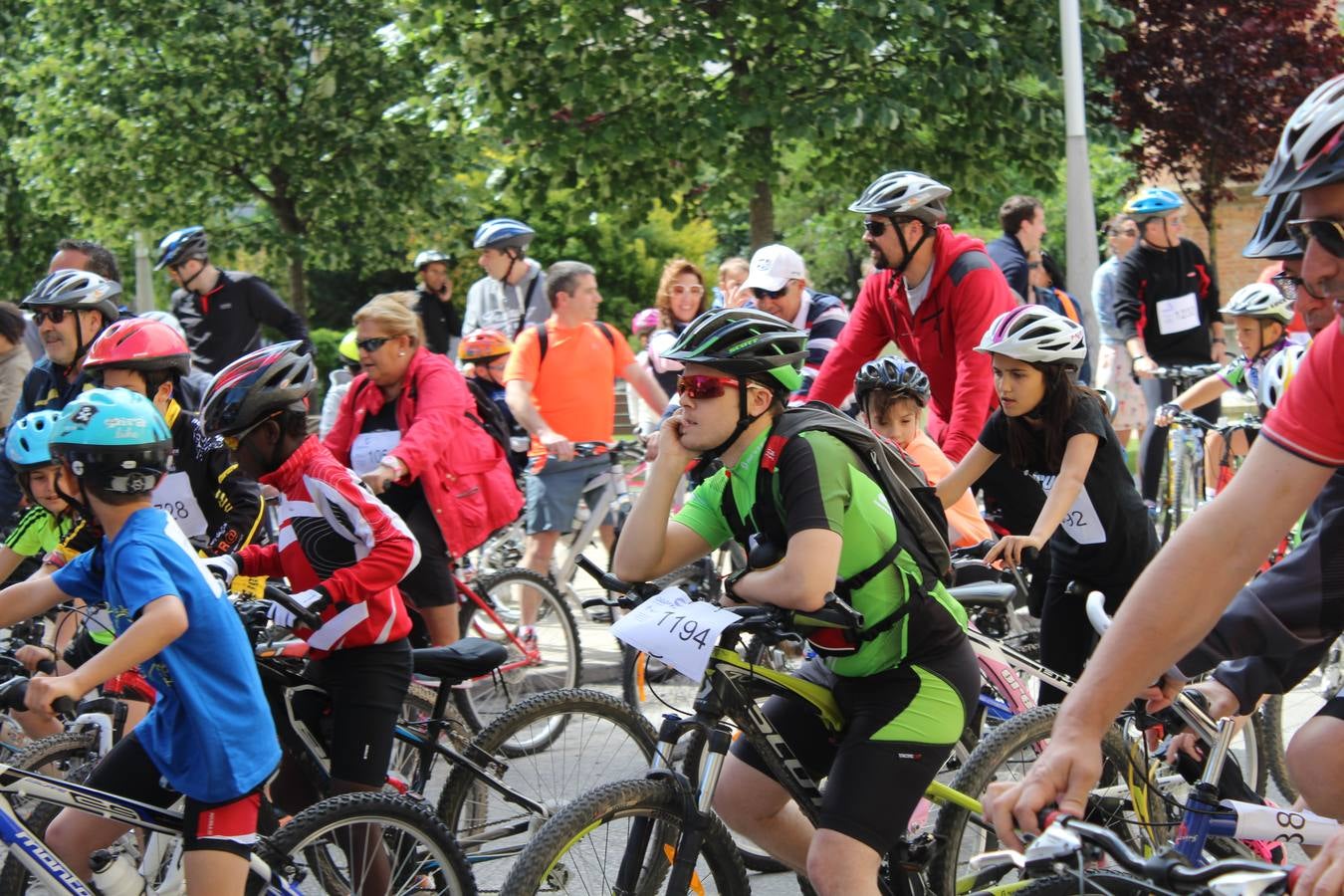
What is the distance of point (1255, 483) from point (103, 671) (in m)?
2.28

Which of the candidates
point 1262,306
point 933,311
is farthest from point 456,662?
point 1262,306

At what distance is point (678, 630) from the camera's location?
3652 millimetres

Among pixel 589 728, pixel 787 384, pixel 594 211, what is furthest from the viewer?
pixel 594 211

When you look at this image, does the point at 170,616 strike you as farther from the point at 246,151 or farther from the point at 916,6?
the point at 246,151

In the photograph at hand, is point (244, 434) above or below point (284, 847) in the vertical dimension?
above

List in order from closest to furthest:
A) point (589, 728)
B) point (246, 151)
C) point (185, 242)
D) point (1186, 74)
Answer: point (589, 728)
point (185, 242)
point (246, 151)
point (1186, 74)

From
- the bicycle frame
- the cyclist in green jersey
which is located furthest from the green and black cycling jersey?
the bicycle frame

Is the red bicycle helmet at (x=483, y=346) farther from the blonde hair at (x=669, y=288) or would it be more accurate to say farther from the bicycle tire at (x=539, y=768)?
the bicycle tire at (x=539, y=768)

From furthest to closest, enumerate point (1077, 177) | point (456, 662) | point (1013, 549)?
1. point (1077, 177)
2. point (1013, 549)
3. point (456, 662)

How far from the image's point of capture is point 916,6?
12.1 meters

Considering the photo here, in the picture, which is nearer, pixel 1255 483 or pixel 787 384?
pixel 1255 483

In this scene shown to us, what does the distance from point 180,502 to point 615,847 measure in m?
2.55

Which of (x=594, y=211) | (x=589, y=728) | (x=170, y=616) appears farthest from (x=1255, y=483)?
(x=594, y=211)

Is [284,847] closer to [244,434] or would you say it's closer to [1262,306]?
[244,434]
